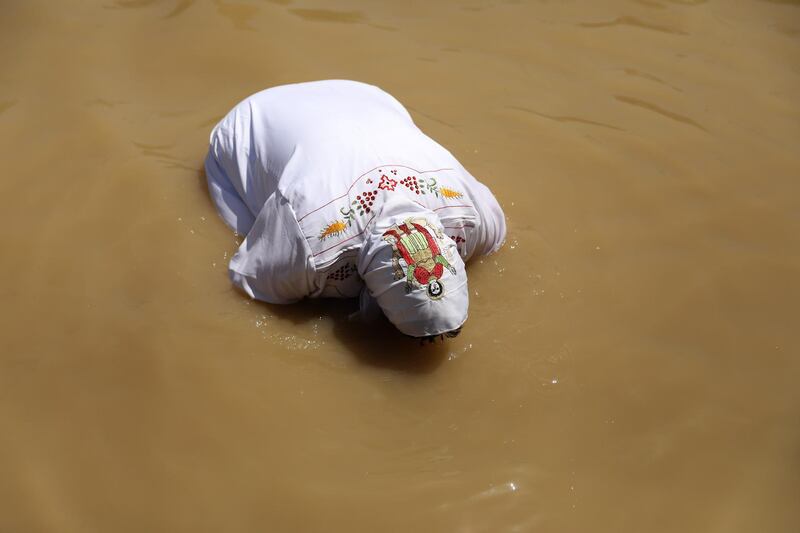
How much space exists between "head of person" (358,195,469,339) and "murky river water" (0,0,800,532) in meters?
0.23

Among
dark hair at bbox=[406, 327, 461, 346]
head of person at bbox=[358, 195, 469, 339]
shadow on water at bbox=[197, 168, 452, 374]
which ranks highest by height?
head of person at bbox=[358, 195, 469, 339]

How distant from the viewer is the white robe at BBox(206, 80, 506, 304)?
7.61 feet

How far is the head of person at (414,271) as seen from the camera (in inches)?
86.6

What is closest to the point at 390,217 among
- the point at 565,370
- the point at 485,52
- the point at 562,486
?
the point at 565,370

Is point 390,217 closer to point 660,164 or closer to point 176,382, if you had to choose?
point 176,382

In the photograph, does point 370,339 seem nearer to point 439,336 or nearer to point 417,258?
point 439,336

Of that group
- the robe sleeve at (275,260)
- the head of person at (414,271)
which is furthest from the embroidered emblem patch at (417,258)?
the robe sleeve at (275,260)

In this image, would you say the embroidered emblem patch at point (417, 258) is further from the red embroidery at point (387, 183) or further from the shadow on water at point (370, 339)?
the shadow on water at point (370, 339)

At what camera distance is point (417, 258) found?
219 centimetres

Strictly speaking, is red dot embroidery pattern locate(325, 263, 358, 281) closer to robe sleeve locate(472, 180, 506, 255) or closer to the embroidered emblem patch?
the embroidered emblem patch

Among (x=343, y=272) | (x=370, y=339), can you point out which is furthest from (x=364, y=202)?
(x=370, y=339)

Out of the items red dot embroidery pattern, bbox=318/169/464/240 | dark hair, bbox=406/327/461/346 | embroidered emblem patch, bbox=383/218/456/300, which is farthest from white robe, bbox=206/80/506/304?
dark hair, bbox=406/327/461/346

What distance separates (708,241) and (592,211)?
0.43 meters

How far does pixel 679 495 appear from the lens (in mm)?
2164
